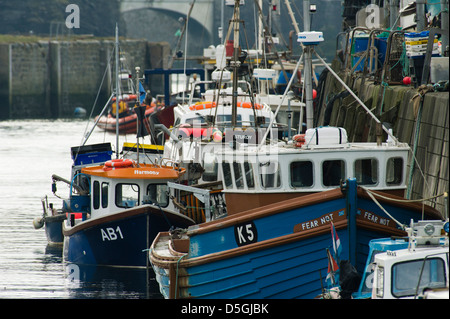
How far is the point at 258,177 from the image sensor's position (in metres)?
13.1

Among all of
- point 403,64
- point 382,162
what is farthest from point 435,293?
point 403,64

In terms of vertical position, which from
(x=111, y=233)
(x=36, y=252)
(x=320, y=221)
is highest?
(x=320, y=221)

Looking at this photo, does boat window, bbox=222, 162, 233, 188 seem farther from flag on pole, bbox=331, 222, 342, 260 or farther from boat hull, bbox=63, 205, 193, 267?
boat hull, bbox=63, 205, 193, 267

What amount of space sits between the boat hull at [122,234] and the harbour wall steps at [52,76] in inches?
1954

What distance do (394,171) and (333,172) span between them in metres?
0.99

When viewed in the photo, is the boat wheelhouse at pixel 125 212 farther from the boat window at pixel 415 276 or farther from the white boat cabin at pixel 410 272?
the boat window at pixel 415 276

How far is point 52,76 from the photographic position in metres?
71.2

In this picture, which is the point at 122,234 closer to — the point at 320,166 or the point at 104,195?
the point at 104,195

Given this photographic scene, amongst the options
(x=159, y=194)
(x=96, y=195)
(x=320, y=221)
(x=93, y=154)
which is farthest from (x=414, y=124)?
(x=93, y=154)

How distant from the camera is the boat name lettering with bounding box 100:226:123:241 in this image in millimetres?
17172

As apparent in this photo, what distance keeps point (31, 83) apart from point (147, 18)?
23.6 meters
